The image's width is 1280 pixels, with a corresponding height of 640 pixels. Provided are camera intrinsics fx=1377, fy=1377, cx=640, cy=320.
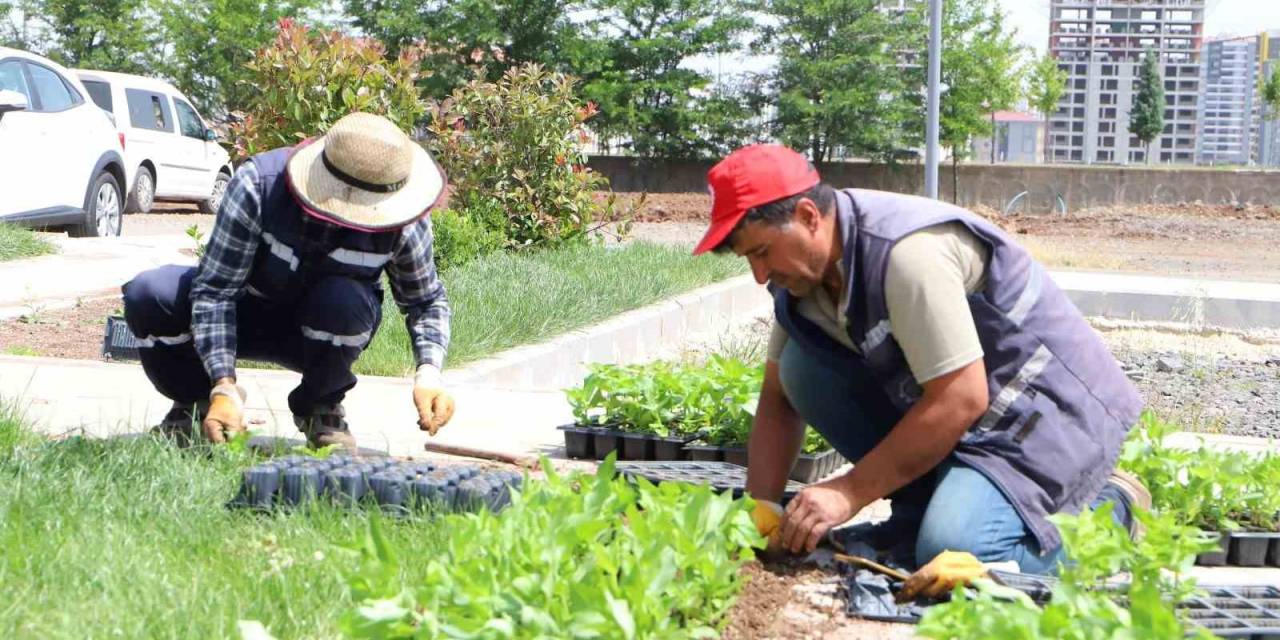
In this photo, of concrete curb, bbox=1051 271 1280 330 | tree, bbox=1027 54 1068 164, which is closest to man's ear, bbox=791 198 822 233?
concrete curb, bbox=1051 271 1280 330

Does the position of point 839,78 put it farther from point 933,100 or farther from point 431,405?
point 431,405

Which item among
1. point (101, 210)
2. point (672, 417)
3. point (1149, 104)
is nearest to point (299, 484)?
point (672, 417)

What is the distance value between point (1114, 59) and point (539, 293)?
193 metres

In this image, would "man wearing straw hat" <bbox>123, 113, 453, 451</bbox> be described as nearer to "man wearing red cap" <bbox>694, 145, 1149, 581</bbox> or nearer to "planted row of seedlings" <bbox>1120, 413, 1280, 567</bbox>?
"man wearing red cap" <bbox>694, 145, 1149, 581</bbox>

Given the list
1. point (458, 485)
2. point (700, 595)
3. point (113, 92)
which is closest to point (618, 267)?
point (458, 485)

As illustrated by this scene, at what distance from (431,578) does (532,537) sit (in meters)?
0.23

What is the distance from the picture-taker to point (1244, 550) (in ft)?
12.9

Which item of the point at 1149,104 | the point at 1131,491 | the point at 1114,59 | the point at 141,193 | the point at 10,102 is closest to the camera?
the point at 1131,491

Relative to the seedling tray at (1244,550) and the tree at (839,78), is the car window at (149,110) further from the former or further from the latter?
the tree at (839,78)

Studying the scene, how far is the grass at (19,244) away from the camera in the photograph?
34.8ft

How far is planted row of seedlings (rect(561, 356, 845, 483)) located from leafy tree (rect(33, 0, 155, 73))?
34599mm

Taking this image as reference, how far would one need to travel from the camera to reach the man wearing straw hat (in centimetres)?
411

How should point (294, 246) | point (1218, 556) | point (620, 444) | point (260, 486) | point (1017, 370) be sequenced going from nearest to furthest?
point (1017, 370)
point (260, 486)
point (1218, 556)
point (294, 246)
point (620, 444)

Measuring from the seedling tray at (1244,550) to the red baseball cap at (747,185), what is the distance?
5.74 ft
